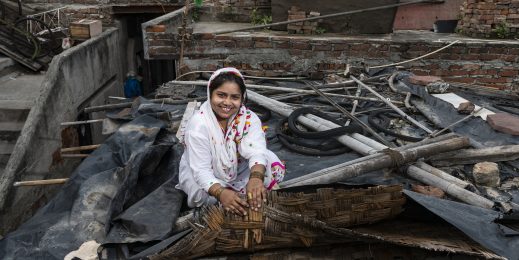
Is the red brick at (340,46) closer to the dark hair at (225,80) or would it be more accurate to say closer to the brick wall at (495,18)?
the brick wall at (495,18)

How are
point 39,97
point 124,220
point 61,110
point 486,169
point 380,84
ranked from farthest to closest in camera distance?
point 61,110
point 39,97
point 380,84
point 486,169
point 124,220

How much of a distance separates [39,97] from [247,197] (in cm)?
507

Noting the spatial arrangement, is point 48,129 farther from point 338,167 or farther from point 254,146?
point 338,167

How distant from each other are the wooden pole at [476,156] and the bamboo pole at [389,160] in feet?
0.25

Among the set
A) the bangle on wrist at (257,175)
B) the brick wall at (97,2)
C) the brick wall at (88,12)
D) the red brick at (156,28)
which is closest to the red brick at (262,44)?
the red brick at (156,28)

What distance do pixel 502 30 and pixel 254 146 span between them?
17.9 ft

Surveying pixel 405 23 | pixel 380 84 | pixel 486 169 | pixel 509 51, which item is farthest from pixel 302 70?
pixel 405 23

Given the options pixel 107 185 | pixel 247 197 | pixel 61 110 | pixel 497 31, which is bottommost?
pixel 61 110

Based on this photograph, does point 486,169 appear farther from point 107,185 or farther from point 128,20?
point 128,20

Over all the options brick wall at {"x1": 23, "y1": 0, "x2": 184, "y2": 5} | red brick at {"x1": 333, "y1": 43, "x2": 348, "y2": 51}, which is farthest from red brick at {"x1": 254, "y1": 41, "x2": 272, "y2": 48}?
brick wall at {"x1": 23, "y1": 0, "x2": 184, "y2": 5}

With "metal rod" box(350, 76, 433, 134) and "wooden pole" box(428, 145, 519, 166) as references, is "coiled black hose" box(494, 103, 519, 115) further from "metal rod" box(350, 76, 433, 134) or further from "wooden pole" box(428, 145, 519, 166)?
"wooden pole" box(428, 145, 519, 166)

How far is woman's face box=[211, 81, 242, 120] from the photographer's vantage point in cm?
253

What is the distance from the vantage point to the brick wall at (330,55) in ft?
19.2

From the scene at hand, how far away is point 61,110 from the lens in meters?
6.54
